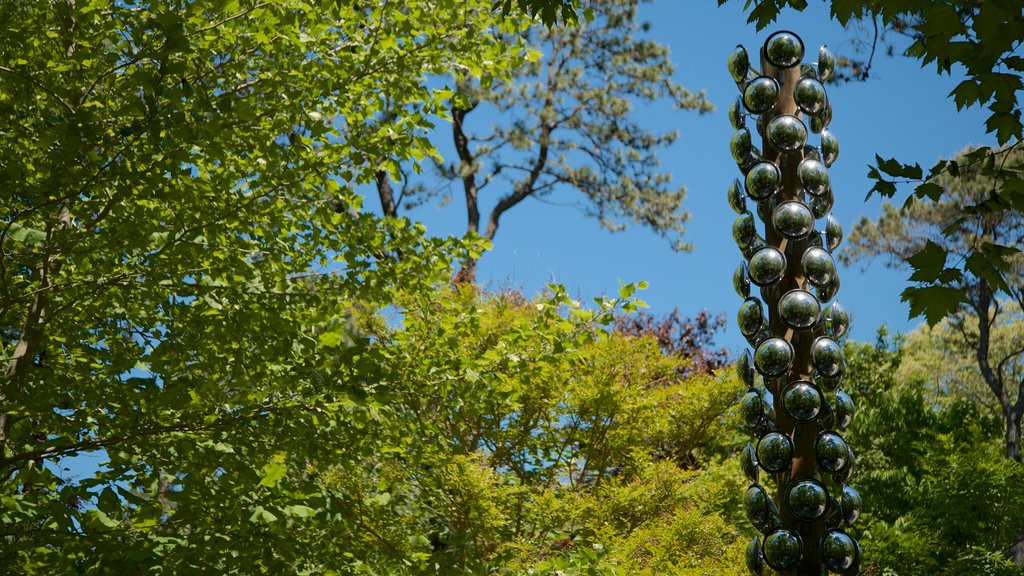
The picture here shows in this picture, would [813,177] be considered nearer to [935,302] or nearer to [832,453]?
[832,453]

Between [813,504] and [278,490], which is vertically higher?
[278,490]

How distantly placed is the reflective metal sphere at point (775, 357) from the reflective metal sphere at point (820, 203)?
2.51ft

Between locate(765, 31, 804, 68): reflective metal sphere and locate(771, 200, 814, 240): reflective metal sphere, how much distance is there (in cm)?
79

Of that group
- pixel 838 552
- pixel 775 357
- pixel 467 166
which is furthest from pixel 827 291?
pixel 467 166

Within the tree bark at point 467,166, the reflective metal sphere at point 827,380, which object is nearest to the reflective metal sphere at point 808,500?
the reflective metal sphere at point 827,380

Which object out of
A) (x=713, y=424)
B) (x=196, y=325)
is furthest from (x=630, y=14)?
(x=196, y=325)

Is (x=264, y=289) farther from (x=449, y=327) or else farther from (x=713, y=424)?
(x=713, y=424)

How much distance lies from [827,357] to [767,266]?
1.75ft

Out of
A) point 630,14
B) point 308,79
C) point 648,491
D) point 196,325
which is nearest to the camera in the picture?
point 196,325

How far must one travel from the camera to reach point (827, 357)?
4449 mm

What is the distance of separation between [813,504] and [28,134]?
179 inches

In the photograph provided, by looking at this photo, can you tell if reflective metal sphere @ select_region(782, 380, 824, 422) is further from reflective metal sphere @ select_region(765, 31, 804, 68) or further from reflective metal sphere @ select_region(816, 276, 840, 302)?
reflective metal sphere @ select_region(765, 31, 804, 68)

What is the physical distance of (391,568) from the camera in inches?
215

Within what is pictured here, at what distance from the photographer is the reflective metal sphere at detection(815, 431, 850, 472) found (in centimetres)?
439
